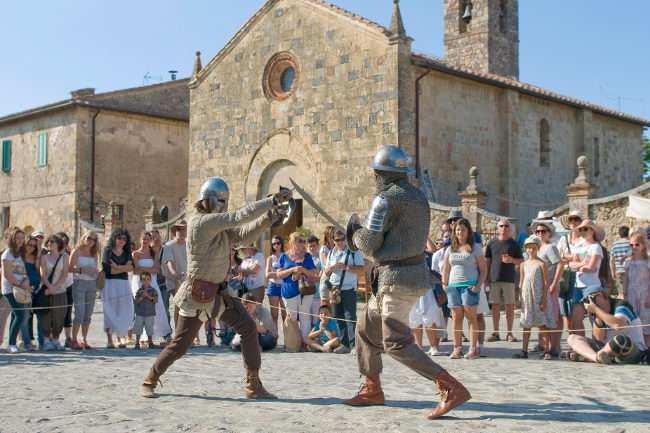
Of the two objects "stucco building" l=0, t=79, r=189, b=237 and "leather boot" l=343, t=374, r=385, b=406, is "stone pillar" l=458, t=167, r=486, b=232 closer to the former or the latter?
"leather boot" l=343, t=374, r=385, b=406

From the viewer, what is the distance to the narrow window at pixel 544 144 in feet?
85.8

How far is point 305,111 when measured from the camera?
24.0 metres

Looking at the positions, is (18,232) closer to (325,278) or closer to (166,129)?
(325,278)

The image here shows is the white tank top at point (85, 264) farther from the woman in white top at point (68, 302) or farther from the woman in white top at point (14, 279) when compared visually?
the woman in white top at point (14, 279)

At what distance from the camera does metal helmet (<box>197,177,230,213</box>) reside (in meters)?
6.84

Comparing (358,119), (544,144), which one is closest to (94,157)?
(358,119)

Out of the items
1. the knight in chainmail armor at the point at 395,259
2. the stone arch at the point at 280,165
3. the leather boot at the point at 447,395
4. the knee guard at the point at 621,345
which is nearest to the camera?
the leather boot at the point at 447,395

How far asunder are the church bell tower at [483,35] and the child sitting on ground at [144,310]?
986 inches

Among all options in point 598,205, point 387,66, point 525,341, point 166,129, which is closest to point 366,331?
point 525,341

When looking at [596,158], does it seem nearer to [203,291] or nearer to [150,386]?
[203,291]

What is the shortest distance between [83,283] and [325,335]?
11.3ft

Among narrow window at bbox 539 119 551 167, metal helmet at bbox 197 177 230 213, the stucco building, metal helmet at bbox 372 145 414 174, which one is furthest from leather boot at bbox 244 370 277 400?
the stucco building

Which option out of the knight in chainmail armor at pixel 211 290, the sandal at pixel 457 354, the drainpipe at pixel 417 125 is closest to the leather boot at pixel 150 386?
the knight in chainmail armor at pixel 211 290

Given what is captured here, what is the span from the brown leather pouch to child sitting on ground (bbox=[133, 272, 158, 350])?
4.75 meters
